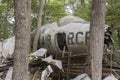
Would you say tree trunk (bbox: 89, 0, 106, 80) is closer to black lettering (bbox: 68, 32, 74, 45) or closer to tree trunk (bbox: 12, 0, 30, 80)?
tree trunk (bbox: 12, 0, 30, 80)

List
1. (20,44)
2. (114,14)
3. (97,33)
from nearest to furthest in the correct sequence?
(20,44) → (97,33) → (114,14)

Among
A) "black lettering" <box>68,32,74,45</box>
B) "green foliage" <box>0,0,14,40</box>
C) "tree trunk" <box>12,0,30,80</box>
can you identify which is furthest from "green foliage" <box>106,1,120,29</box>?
"tree trunk" <box>12,0,30,80</box>

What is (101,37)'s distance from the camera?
35.7 feet

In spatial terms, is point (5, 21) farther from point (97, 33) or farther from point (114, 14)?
point (97, 33)

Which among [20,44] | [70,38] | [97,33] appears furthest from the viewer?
[70,38]

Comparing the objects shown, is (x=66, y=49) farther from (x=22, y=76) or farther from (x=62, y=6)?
(x=62, y=6)

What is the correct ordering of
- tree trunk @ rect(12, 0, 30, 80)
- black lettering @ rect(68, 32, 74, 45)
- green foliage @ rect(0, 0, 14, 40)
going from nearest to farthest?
tree trunk @ rect(12, 0, 30, 80) → black lettering @ rect(68, 32, 74, 45) → green foliage @ rect(0, 0, 14, 40)

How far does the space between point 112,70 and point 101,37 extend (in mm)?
2021

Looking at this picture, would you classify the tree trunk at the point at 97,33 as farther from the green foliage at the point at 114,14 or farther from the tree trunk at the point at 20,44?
the green foliage at the point at 114,14

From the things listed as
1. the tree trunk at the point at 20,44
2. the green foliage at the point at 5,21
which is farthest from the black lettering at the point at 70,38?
the green foliage at the point at 5,21

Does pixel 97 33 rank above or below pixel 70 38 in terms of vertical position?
above

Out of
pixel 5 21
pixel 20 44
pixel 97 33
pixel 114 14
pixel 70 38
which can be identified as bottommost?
pixel 70 38

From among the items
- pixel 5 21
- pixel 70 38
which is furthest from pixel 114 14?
pixel 5 21

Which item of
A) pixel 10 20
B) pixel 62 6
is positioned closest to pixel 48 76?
pixel 62 6
